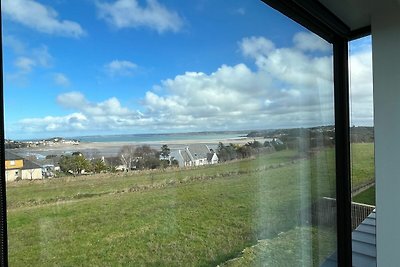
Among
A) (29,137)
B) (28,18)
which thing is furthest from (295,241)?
(28,18)

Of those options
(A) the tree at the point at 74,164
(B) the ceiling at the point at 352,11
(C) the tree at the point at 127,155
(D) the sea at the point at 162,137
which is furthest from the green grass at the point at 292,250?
(B) the ceiling at the point at 352,11

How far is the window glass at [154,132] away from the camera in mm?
696

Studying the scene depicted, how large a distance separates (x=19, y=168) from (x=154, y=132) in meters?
0.42

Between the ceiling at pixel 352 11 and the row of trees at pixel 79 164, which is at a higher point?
the ceiling at pixel 352 11

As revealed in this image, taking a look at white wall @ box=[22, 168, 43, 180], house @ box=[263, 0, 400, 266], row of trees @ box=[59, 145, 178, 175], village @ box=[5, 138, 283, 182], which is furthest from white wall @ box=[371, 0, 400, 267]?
white wall @ box=[22, 168, 43, 180]

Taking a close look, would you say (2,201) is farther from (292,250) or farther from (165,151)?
(292,250)

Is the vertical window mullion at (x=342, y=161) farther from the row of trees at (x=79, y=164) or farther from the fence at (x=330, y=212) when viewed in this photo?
the row of trees at (x=79, y=164)

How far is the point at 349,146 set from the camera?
6.81 feet

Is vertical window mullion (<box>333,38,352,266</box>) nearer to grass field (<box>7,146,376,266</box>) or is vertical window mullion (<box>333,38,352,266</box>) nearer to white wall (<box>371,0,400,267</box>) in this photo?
white wall (<box>371,0,400,267</box>)

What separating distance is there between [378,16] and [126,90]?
1.79m

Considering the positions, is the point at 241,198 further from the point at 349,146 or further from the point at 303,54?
the point at 349,146

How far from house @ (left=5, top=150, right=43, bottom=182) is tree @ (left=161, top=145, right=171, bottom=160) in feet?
1.30

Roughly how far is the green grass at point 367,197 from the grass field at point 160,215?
58 cm

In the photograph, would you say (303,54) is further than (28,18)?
Yes
